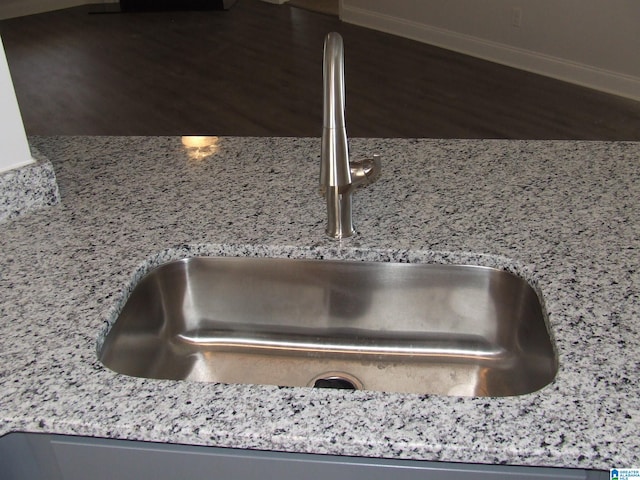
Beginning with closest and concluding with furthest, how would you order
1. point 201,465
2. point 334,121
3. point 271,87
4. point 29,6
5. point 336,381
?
point 201,465
point 334,121
point 336,381
point 271,87
point 29,6

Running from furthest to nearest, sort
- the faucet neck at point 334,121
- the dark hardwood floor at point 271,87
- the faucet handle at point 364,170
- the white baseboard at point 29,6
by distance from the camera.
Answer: the white baseboard at point 29,6 → the dark hardwood floor at point 271,87 → the faucet handle at point 364,170 → the faucet neck at point 334,121

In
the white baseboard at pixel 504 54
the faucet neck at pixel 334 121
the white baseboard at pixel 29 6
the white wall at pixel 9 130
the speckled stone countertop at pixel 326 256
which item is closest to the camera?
the speckled stone countertop at pixel 326 256

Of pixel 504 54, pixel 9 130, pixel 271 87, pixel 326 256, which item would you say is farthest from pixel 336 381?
pixel 504 54

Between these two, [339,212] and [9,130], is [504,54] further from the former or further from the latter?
[9,130]

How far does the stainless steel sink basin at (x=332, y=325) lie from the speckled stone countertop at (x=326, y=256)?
5 centimetres

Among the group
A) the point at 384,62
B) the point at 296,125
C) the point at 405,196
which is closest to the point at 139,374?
the point at 405,196

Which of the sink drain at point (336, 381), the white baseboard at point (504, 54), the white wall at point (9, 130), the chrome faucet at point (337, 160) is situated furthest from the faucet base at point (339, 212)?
the white baseboard at point (504, 54)

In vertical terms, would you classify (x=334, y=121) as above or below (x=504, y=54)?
above

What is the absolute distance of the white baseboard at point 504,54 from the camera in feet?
14.6

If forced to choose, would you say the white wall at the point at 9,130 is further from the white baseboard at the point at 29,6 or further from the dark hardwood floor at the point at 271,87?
the white baseboard at the point at 29,6

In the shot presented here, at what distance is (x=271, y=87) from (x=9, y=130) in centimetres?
390

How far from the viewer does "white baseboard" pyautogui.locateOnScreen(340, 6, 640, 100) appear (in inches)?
176

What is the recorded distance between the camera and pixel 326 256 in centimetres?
118

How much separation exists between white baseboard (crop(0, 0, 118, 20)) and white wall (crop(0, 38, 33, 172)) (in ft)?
24.5
